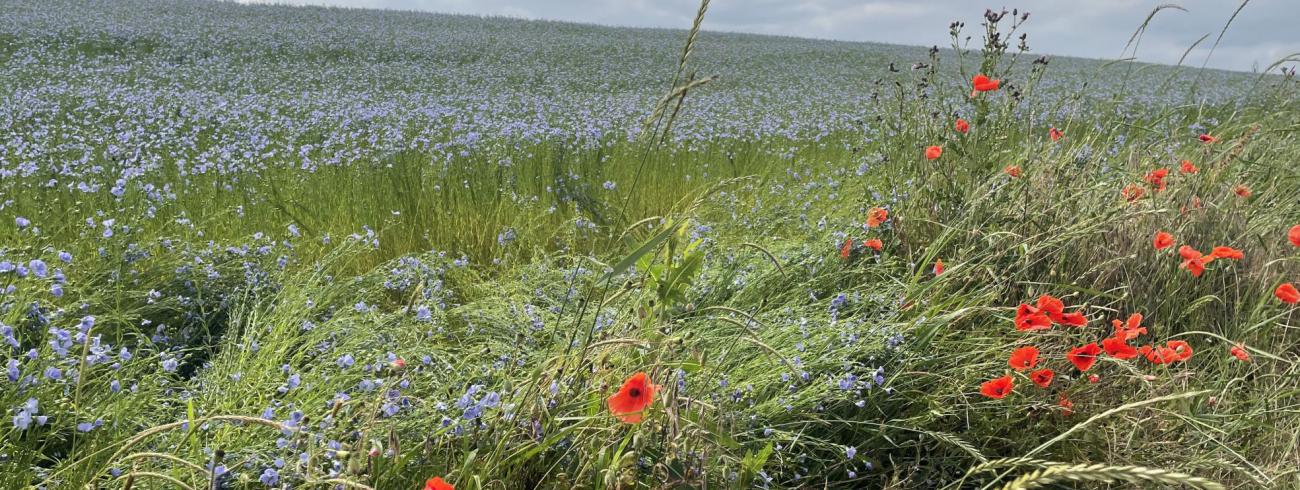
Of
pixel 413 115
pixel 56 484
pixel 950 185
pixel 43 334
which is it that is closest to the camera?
pixel 56 484

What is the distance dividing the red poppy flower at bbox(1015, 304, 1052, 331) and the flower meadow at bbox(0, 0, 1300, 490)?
0.06 feet

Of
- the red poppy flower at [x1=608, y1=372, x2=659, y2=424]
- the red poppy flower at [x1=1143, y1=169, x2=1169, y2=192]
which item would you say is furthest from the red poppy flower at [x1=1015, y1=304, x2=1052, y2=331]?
the red poppy flower at [x1=1143, y1=169, x2=1169, y2=192]

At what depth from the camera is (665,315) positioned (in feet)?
5.69

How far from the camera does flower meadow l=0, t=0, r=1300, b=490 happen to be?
4.81 ft

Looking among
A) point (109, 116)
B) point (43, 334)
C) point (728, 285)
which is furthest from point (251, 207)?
point (109, 116)

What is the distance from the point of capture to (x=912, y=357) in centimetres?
210

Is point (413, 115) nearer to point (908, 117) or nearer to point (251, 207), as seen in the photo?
point (251, 207)

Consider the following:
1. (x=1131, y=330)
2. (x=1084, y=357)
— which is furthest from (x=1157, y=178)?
(x=1084, y=357)

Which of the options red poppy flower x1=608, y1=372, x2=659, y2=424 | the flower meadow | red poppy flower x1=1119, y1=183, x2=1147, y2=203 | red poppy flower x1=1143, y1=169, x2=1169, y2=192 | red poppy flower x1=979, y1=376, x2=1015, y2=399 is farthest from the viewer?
red poppy flower x1=1119, y1=183, x2=1147, y2=203

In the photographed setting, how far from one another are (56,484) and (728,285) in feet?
5.84

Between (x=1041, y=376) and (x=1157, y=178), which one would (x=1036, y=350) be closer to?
(x=1041, y=376)

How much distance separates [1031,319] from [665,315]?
33.9 inches

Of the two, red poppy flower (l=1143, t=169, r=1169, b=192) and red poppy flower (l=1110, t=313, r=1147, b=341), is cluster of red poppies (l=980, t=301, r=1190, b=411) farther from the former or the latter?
red poppy flower (l=1143, t=169, r=1169, b=192)

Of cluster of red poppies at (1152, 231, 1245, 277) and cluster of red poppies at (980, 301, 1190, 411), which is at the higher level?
cluster of red poppies at (1152, 231, 1245, 277)
